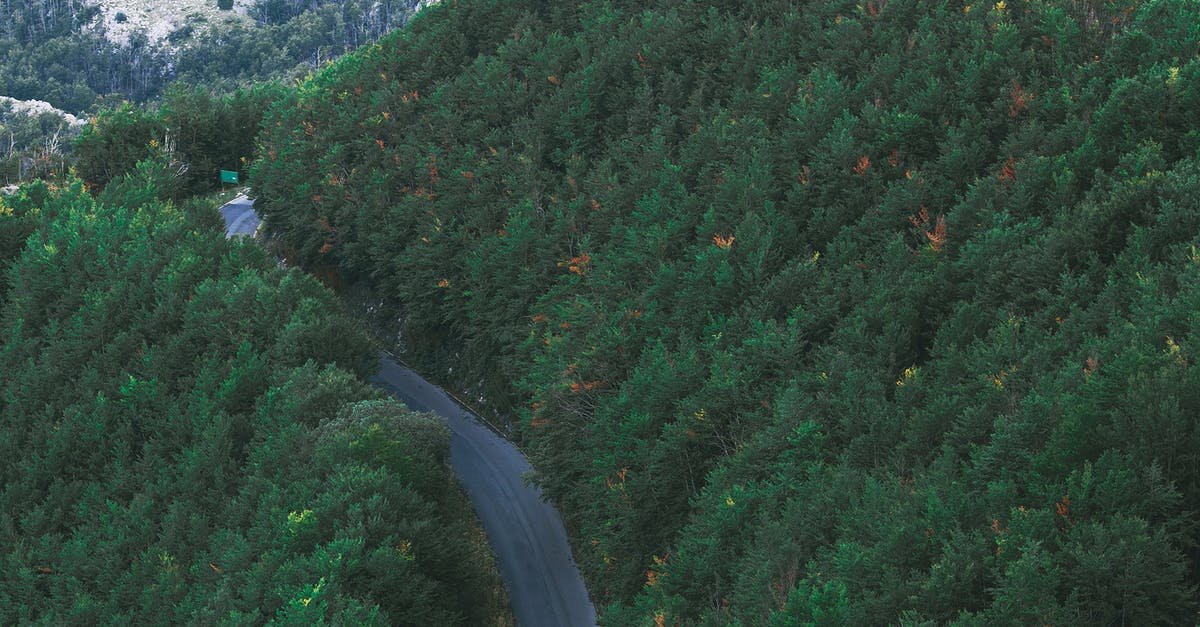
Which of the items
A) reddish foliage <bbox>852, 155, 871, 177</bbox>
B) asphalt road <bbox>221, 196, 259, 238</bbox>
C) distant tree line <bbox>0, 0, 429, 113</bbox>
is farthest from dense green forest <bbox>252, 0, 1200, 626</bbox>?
distant tree line <bbox>0, 0, 429, 113</bbox>

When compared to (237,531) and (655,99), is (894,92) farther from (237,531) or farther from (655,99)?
(237,531)

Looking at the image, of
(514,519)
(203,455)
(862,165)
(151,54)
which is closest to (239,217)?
(203,455)

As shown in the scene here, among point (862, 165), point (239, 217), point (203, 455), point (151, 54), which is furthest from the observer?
point (151, 54)

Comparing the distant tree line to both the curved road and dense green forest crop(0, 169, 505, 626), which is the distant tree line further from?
Result: the curved road

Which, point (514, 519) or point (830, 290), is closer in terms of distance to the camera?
point (830, 290)

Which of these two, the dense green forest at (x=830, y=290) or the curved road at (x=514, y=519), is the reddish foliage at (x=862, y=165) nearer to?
the dense green forest at (x=830, y=290)

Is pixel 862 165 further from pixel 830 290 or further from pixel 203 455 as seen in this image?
pixel 203 455
